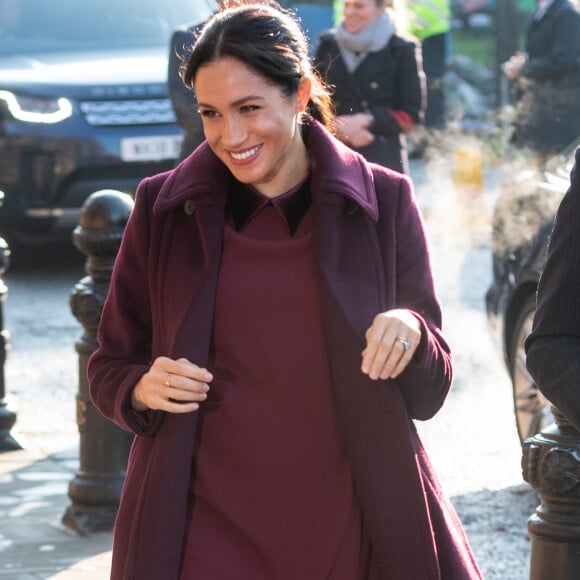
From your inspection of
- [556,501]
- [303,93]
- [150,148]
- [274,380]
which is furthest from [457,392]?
[274,380]

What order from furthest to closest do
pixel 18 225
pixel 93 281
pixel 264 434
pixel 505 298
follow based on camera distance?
pixel 18 225, pixel 505 298, pixel 93 281, pixel 264 434

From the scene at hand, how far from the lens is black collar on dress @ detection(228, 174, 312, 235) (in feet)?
9.81

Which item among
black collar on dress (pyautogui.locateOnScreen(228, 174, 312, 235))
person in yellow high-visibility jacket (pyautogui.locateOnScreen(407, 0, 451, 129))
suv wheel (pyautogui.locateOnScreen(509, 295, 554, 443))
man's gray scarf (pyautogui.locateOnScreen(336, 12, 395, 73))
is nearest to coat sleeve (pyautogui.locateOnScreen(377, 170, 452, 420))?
black collar on dress (pyautogui.locateOnScreen(228, 174, 312, 235))

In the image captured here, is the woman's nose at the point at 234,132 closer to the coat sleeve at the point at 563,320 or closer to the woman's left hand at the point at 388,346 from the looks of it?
the woman's left hand at the point at 388,346

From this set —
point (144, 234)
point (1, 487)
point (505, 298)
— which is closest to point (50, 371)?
point (1, 487)

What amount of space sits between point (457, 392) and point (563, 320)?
5.52 metres

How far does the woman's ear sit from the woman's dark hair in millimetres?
14

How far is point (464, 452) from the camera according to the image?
6754mm

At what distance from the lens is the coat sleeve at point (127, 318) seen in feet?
9.93

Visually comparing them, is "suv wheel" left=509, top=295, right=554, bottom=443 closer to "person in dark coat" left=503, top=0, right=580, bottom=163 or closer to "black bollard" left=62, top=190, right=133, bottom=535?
"black bollard" left=62, top=190, right=133, bottom=535

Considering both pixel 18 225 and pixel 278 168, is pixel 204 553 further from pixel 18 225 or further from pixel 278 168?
pixel 18 225

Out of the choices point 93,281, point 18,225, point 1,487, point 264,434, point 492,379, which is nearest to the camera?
point 264,434

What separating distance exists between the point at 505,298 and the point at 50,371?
2.78 m

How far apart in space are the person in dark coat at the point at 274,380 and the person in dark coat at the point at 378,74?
4.91 meters
